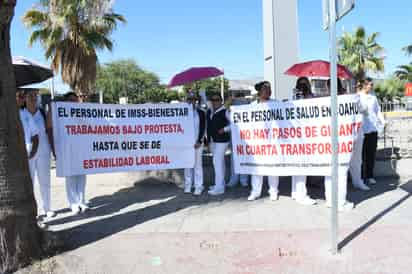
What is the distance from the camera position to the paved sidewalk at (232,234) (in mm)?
3732

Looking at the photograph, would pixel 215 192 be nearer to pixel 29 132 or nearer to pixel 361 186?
pixel 361 186

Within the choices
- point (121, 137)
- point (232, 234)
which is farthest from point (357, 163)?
point (121, 137)

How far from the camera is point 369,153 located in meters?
6.67

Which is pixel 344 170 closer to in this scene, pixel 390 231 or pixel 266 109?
pixel 390 231

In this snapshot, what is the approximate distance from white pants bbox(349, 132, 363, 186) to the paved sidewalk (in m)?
0.21

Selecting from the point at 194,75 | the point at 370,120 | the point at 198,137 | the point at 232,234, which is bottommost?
the point at 232,234

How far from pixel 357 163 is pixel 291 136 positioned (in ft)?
4.86

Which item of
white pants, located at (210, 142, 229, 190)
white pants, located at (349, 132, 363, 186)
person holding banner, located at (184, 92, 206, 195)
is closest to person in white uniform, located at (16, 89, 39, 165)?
person holding banner, located at (184, 92, 206, 195)

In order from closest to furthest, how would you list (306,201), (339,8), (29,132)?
(339,8) < (29,132) < (306,201)

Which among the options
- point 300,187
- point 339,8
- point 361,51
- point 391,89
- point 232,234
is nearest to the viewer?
point 339,8

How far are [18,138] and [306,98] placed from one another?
14.3 feet

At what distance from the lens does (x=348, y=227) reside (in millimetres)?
4621

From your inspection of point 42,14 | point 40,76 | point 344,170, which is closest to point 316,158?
point 344,170

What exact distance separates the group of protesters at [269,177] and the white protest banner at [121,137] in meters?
0.25
